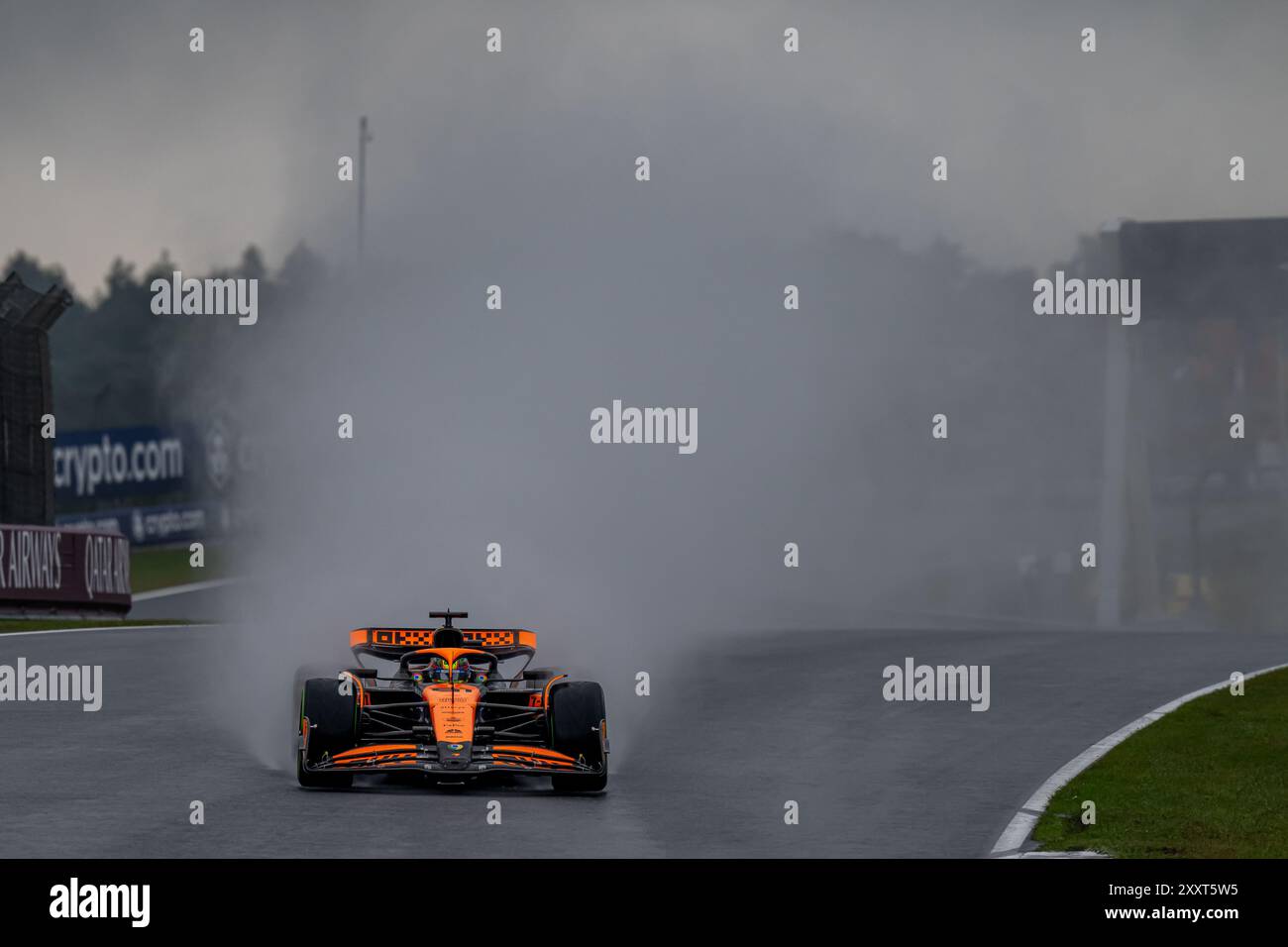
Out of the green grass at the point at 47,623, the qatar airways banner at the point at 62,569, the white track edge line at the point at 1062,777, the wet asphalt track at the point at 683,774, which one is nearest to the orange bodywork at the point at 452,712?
the wet asphalt track at the point at 683,774

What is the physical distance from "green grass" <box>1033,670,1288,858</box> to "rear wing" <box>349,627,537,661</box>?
13.5ft

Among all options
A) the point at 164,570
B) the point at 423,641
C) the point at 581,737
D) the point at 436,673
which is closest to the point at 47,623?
the point at 423,641

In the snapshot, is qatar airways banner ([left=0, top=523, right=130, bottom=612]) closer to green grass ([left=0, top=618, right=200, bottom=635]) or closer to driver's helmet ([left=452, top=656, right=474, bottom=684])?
green grass ([left=0, top=618, right=200, bottom=635])

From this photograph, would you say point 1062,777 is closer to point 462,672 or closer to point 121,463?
point 462,672

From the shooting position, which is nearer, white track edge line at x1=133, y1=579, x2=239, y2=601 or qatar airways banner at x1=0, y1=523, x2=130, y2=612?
qatar airways banner at x1=0, y1=523, x2=130, y2=612

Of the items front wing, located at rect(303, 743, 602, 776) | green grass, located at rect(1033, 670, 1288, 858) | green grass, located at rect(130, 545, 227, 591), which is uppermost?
green grass, located at rect(130, 545, 227, 591)

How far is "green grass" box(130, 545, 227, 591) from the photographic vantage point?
49.3m

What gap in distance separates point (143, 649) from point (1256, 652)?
1386 centimetres

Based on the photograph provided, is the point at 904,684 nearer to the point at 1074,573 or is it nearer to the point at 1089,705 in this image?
the point at 1089,705

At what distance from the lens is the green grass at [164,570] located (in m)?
49.3

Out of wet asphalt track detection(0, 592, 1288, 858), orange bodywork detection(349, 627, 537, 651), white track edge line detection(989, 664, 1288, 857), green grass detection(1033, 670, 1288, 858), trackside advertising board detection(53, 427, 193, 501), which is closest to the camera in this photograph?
wet asphalt track detection(0, 592, 1288, 858)

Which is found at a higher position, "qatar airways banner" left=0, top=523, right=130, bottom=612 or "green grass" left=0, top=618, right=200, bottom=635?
"qatar airways banner" left=0, top=523, right=130, bottom=612

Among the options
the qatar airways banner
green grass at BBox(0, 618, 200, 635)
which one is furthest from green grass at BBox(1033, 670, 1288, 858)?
the qatar airways banner
